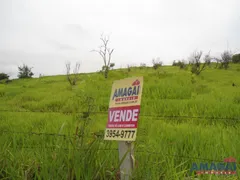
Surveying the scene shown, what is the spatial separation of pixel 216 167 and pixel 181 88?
5.54 metres

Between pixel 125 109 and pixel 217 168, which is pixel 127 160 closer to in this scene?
pixel 125 109

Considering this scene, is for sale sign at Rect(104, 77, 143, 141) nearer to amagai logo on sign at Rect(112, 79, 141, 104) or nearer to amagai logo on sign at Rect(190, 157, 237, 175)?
amagai logo on sign at Rect(112, 79, 141, 104)

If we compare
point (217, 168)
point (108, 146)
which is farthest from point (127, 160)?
point (217, 168)

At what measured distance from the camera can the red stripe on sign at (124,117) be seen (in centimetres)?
122

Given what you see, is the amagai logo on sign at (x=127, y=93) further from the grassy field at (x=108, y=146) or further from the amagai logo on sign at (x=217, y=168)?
the amagai logo on sign at (x=217, y=168)

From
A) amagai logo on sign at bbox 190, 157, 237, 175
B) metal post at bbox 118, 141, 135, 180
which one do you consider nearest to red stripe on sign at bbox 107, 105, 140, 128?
metal post at bbox 118, 141, 135, 180

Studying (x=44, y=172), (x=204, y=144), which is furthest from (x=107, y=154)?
(x=204, y=144)

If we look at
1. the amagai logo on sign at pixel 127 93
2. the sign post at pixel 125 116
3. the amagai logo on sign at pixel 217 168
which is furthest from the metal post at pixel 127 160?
the amagai logo on sign at pixel 217 168

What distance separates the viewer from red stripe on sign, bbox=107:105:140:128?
1216 millimetres

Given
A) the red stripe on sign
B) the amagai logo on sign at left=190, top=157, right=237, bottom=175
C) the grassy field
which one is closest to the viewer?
the red stripe on sign

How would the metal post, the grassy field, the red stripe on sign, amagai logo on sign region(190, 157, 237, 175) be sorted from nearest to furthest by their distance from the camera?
the red stripe on sign, the metal post, the grassy field, amagai logo on sign region(190, 157, 237, 175)

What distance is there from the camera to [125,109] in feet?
4.24

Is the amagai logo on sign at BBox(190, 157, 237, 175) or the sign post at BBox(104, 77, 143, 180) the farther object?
the amagai logo on sign at BBox(190, 157, 237, 175)

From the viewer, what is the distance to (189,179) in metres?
1.61
